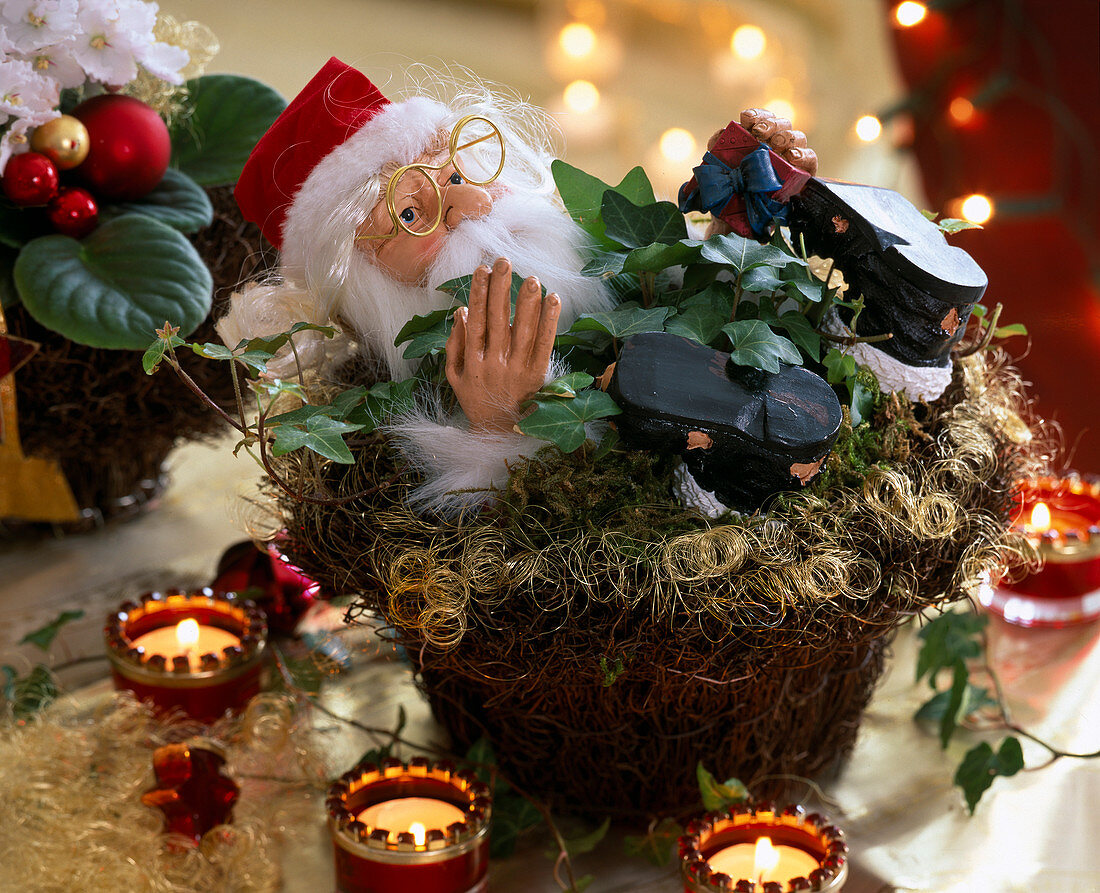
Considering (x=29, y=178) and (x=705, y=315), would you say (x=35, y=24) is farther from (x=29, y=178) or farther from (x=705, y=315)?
(x=705, y=315)

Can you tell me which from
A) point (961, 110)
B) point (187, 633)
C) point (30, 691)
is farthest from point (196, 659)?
point (961, 110)

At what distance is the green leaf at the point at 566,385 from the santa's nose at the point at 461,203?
19 cm

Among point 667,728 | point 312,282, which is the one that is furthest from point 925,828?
point 312,282

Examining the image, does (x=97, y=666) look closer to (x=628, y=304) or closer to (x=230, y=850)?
(x=230, y=850)

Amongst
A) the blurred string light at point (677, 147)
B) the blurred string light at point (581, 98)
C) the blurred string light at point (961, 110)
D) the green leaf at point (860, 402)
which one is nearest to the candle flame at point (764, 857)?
the green leaf at point (860, 402)

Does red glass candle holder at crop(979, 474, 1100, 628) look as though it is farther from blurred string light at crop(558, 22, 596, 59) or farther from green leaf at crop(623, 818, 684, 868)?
blurred string light at crop(558, 22, 596, 59)

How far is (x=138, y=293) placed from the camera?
902mm

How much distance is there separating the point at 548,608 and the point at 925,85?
1629 millimetres

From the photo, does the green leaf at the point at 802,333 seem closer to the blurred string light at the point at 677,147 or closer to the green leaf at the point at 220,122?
the green leaf at the point at 220,122

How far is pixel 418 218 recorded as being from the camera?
2.53ft

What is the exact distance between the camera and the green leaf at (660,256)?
0.71 meters

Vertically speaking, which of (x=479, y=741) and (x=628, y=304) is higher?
(x=628, y=304)

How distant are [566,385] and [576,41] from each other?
2.01 metres

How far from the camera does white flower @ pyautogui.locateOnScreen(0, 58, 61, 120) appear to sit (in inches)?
34.6
